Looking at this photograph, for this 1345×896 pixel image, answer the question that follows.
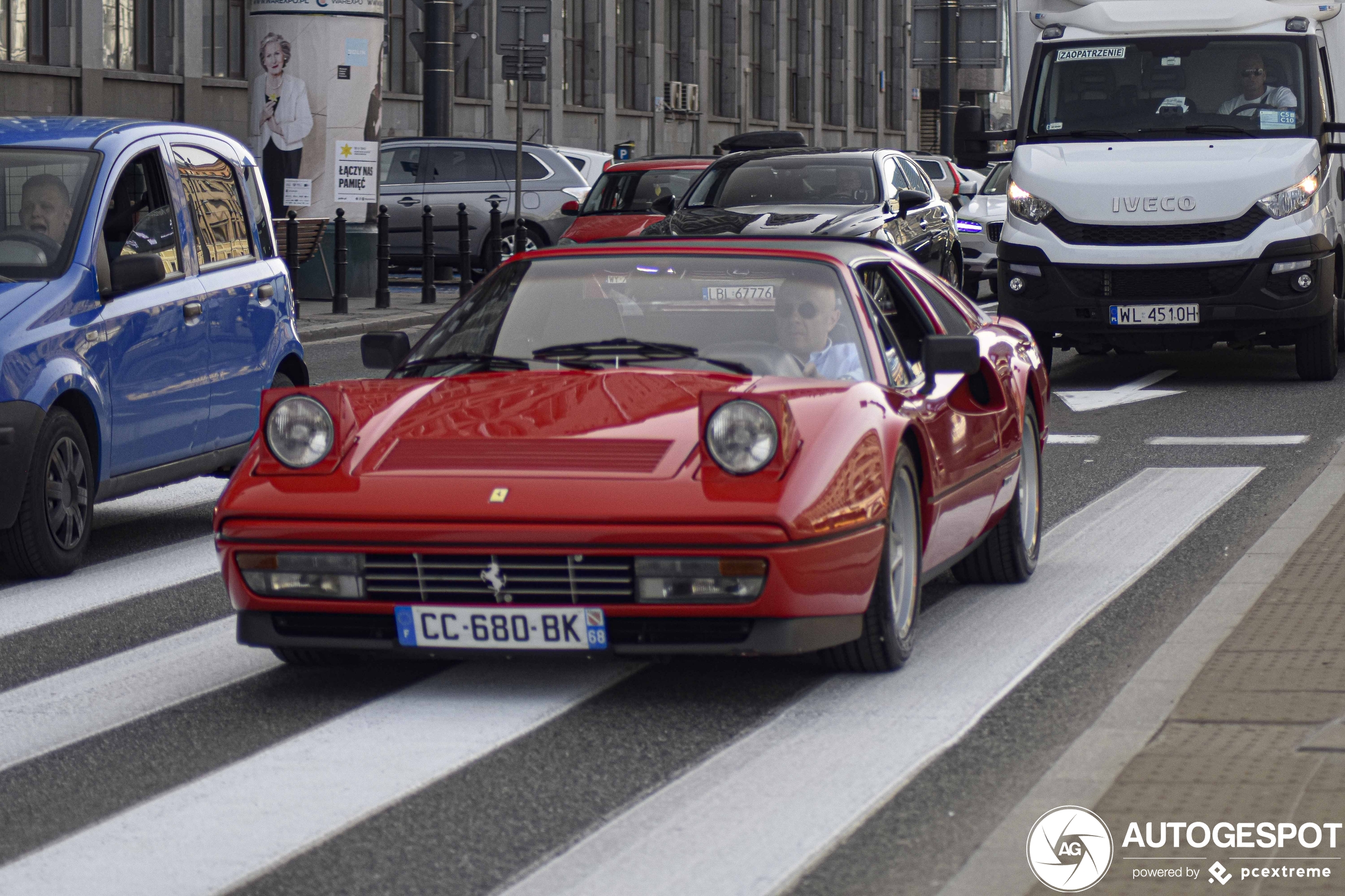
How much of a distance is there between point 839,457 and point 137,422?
3738mm

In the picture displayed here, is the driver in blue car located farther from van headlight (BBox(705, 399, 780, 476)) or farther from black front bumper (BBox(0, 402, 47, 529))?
van headlight (BBox(705, 399, 780, 476))

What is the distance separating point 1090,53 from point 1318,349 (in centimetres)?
263

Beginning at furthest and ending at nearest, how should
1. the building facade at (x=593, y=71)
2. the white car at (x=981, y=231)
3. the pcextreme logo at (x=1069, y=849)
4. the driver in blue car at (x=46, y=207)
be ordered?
the building facade at (x=593, y=71) < the white car at (x=981, y=231) < the driver in blue car at (x=46, y=207) < the pcextreme logo at (x=1069, y=849)

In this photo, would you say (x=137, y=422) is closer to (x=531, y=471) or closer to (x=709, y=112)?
(x=531, y=471)

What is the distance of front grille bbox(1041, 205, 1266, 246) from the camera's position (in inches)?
588

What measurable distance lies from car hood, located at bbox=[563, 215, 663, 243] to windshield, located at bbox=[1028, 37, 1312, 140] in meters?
6.49

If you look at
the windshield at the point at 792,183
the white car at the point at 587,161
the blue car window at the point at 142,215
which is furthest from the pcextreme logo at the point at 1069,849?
the white car at the point at 587,161

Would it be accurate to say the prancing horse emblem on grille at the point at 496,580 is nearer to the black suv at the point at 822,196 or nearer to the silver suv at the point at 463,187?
the black suv at the point at 822,196

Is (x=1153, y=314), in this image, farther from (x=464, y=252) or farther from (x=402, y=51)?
(x=402, y=51)

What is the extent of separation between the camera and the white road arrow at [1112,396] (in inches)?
563

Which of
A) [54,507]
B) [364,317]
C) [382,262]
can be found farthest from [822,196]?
[54,507]

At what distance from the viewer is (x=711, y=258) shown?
6758 millimetres

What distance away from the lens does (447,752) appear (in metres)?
5.30

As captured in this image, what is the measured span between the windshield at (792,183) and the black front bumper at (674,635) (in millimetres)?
13235
